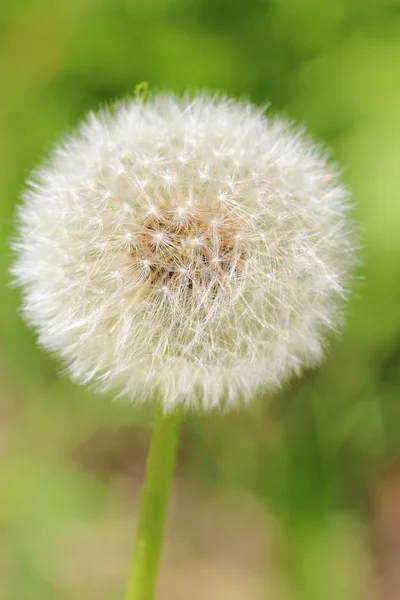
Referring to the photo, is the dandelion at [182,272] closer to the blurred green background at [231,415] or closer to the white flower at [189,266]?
the white flower at [189,266]

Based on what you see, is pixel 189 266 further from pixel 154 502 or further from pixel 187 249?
pixel 154 502

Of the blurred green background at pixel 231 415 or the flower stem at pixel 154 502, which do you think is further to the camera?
the blurred green background at pixel 231 415

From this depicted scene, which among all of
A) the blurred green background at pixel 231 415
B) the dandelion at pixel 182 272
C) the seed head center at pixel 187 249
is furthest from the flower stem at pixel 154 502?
the blurred green background at pixel 231 415

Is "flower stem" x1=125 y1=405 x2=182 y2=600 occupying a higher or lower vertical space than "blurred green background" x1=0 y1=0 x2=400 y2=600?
lower

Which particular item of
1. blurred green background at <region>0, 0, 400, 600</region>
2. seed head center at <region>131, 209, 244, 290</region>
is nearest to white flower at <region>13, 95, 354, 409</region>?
seed head center at <region>131, 209, 244, 290</region>

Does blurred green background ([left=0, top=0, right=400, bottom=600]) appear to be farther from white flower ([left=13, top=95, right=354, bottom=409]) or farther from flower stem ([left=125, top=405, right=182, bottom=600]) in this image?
flower stem ([left=125, top=405, right=182, bottom=600])
